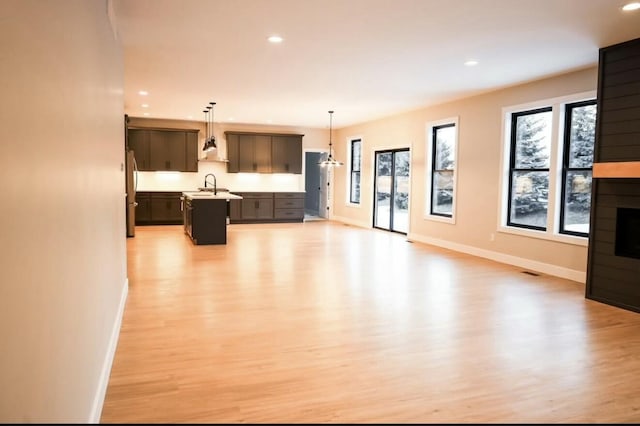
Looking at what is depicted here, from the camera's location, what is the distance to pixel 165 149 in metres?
11.4

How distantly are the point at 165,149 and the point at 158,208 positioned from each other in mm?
1485

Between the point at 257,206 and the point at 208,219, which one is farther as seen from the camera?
the point at 257,206

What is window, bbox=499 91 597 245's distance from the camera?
5930mm

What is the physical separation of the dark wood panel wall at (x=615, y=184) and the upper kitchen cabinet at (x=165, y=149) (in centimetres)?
912

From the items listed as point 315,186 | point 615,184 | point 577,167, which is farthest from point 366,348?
point 315,186

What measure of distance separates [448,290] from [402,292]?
1.85 feet

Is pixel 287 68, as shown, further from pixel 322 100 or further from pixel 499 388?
pixel 499 388

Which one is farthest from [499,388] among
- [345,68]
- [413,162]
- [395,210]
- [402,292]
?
[395,210]

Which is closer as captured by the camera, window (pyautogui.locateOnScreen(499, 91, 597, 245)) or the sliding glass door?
window (pyautogui.locateOnScreen(499, 91, 597, 245))

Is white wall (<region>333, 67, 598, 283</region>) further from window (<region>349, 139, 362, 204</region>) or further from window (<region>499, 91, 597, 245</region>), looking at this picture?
window (<region>349, 139, 362, 204</region>)

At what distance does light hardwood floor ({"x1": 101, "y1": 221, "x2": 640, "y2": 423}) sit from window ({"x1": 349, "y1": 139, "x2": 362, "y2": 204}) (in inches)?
246

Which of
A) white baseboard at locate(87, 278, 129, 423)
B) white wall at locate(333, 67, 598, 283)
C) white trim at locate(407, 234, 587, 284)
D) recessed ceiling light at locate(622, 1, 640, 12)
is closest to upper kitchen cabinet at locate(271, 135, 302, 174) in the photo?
white wall at locate(333, 67, 598, 283)

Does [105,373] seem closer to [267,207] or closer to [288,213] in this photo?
[267,207]

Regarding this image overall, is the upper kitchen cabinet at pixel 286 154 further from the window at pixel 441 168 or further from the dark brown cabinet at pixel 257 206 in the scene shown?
the window at pixel 441 168
